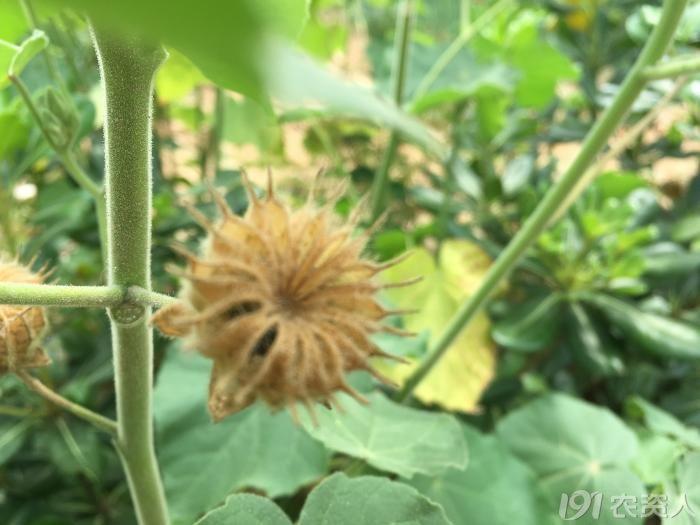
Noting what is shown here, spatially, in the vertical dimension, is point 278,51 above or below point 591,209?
above

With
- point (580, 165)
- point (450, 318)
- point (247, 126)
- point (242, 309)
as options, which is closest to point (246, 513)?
point (242, 309)

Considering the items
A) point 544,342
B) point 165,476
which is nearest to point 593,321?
point 544,342

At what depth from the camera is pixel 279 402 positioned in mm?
239

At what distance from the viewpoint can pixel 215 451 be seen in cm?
53

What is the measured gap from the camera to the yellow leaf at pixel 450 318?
67 cm

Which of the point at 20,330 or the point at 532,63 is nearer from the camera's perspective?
the point at 20,330

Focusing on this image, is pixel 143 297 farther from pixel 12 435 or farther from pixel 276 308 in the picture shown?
pixel 12 435

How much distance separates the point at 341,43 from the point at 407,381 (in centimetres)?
56

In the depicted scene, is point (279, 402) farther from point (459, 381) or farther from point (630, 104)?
point (459, 381)

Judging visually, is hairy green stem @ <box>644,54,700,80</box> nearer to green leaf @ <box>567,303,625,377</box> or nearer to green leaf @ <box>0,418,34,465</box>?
green leaf @ <box>567,303,625,377</box>

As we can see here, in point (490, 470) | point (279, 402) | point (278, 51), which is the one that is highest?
point (278, 51)

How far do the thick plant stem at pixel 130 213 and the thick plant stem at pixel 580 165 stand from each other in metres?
0.27

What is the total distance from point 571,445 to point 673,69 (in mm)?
370

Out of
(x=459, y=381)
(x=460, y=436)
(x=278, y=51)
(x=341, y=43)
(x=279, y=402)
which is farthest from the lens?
(x=341, y=43)
